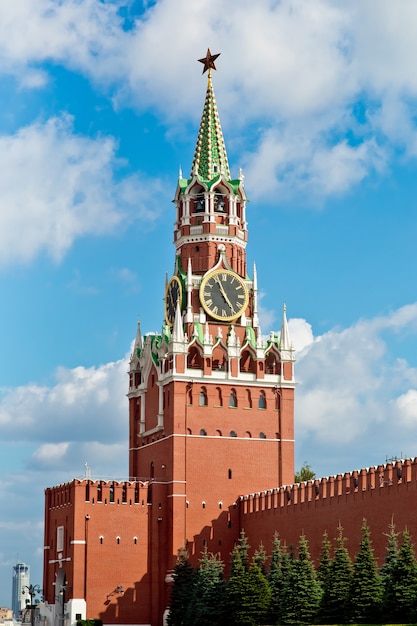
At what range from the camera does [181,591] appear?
230 feet

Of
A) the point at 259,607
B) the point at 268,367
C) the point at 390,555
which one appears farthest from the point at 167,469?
the point at 390,555

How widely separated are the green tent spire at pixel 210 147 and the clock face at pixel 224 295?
22.4 ft

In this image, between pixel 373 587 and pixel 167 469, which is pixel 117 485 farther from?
pixel 373 587

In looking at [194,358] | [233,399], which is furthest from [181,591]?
[194,358]

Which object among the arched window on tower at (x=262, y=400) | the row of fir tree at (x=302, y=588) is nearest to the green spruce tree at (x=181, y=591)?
the row of fir tree at (x=302, y=588)

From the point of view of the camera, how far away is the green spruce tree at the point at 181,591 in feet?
228

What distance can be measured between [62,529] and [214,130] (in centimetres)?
2716

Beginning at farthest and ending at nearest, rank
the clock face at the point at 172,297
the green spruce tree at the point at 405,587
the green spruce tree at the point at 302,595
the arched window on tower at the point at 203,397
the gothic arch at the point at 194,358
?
the clock face at the point at 172,297, the gothic arch at the point at 194,358, the arched window on tower at the point at 203,397, the green spruce tree at the point at 302,595, the green spruce tree at the point at 405,587

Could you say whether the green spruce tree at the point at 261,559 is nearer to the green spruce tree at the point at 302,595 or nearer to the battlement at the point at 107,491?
the green spruce tree at the point at 302,595

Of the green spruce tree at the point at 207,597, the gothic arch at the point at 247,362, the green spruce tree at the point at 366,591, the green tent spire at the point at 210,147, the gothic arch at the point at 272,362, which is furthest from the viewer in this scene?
the green tent spire at the point at 210,147

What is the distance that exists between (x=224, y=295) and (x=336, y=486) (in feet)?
58.5

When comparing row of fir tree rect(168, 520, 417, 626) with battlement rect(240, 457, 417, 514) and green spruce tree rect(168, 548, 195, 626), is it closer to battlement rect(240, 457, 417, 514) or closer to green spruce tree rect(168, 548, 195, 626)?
green spruce tree rect(168, 548, 195, 626)

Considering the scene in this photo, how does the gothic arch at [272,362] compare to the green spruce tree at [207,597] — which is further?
the gothic arch at [272,362]

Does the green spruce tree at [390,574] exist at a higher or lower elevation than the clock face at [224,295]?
lower
